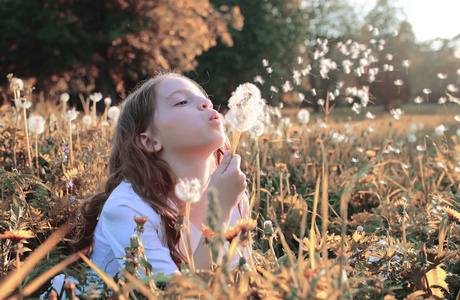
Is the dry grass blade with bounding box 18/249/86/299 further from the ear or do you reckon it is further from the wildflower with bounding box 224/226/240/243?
→ the ear

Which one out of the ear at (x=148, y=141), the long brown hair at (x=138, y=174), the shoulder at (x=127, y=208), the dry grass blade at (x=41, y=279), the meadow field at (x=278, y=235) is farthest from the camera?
the ear at (x=148, y=141)

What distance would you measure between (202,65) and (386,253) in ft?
59.9

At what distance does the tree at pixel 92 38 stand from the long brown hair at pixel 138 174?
339 inches

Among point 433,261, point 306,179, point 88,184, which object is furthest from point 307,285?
point 306,179

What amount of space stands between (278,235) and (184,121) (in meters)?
0.81

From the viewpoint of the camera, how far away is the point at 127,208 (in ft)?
4.75

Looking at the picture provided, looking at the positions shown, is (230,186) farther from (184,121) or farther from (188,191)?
(188,191)

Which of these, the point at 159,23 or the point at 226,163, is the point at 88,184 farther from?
the point at 159,23

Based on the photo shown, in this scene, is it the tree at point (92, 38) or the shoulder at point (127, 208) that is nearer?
the shoulder at point (127, 208)

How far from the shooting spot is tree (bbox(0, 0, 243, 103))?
9.99 m

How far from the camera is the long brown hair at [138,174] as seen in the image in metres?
1.54

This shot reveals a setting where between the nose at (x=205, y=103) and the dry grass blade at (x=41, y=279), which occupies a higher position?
the nose at (x=205, y=103)

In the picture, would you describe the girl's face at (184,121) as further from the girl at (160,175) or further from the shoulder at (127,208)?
the shoulder at (127,208)

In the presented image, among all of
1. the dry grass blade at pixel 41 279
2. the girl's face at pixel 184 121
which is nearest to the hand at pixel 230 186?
the girl's face at pixel 184 121
